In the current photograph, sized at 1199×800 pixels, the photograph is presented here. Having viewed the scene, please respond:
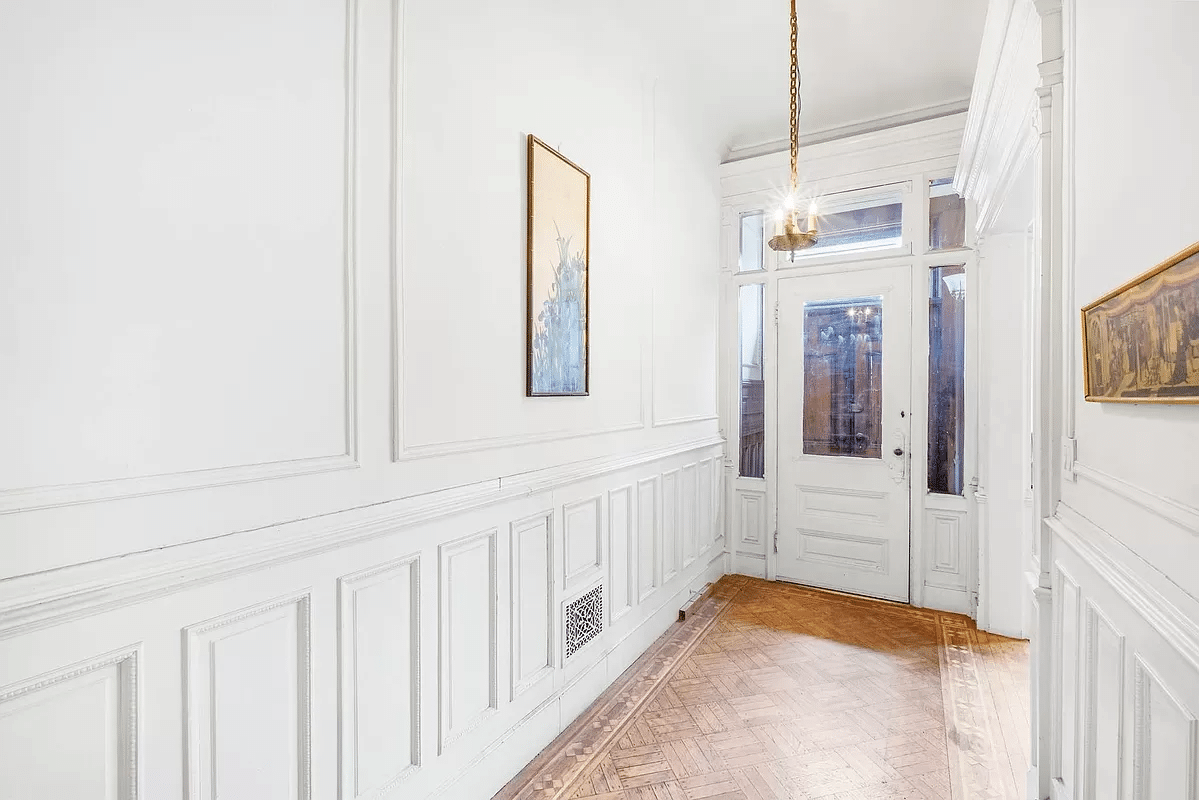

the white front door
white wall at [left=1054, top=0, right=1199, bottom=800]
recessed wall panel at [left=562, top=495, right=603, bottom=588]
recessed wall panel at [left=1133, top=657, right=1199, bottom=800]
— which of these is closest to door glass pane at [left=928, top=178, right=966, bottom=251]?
the white front door

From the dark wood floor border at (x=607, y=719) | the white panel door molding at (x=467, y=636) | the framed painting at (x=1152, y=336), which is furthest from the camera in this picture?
the dark wood floor border at (x=607, y=719)

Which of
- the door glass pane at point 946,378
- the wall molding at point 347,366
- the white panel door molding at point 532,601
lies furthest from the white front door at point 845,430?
the wall molding at point 347,366

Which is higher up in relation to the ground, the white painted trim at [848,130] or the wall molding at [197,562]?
the white painted trim at [848,130]

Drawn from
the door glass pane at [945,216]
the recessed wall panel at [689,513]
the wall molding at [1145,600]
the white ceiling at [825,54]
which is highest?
the white ceiling at [825,54]

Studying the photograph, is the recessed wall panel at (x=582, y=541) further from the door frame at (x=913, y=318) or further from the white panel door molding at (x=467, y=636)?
the door frame at (x=913, y=318)

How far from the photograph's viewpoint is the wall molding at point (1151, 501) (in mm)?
1071

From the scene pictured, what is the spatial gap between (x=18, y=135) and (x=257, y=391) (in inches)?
25.2

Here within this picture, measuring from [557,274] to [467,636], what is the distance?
60.1 inches

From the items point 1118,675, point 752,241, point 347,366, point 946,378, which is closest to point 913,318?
point 946,378

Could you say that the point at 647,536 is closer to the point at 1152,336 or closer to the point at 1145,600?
the point at 1145,600

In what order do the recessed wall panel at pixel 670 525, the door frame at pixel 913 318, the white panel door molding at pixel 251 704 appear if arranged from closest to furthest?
the white panel door molding at pixel 251 704 → the recessed wall panel at pixel 670 525 → the door frame at pixel 913 318

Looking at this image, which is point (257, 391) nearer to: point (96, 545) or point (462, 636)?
point (96, 545)

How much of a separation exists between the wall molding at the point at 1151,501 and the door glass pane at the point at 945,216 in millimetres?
2874

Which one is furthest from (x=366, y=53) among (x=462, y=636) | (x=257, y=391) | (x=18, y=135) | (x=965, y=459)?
(x=965, y=459)
